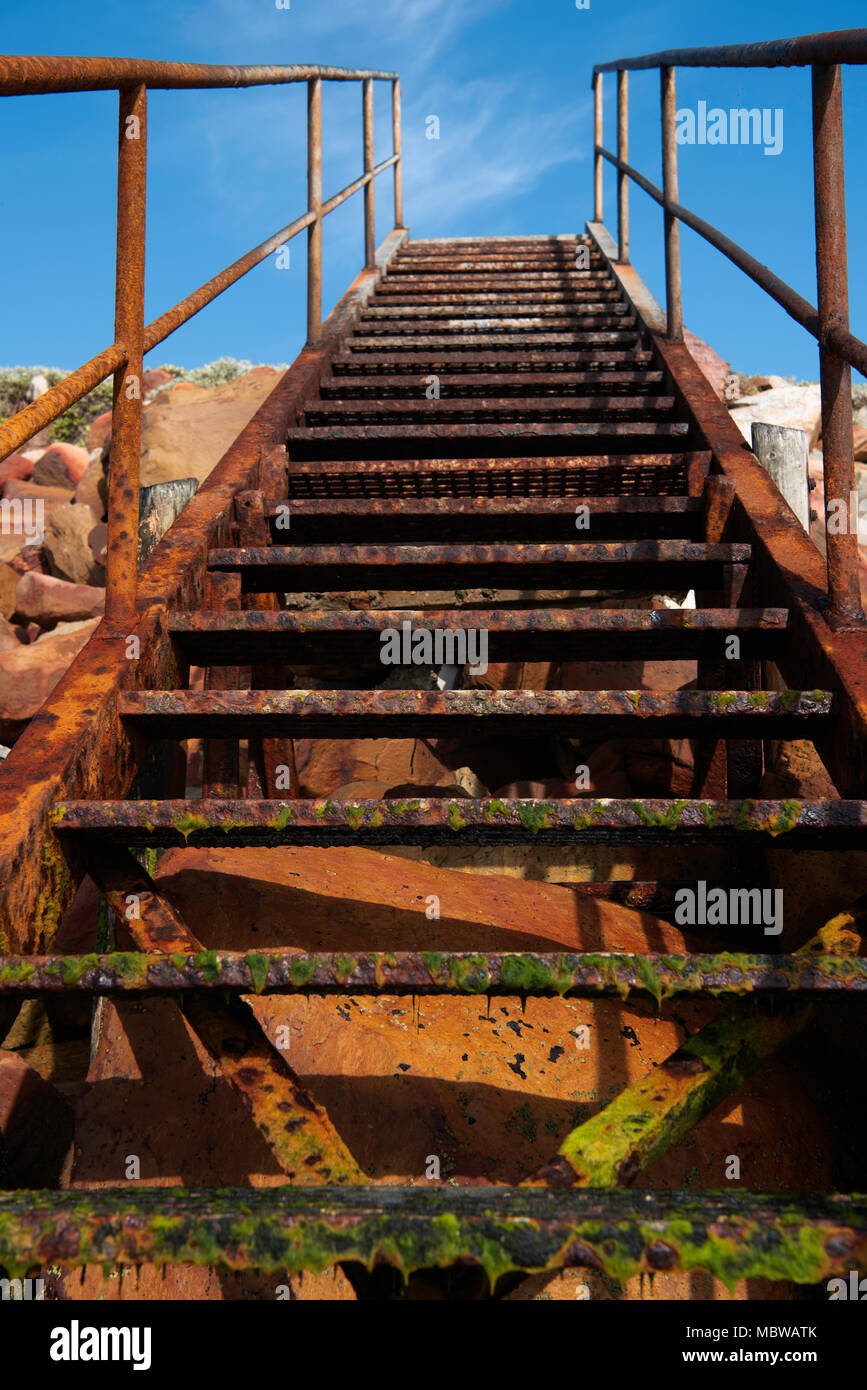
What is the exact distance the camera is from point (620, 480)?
3.19 m

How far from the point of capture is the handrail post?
2074mm

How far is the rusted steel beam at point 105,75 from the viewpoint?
149 cm

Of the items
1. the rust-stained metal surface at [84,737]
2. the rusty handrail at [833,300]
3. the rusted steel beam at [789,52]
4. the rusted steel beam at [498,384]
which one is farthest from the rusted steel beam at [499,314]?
the rusty handrail at [833,300]

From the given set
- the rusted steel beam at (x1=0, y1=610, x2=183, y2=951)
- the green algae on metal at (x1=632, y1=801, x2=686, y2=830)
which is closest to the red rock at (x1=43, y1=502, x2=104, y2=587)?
the rusted steel beam at (x1=0, y1=610, x2=183, y2=951)

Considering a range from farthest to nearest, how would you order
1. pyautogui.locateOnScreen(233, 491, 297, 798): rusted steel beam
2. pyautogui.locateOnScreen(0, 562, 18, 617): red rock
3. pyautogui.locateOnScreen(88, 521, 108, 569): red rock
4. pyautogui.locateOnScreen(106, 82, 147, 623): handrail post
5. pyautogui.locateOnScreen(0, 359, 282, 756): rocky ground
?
pyautogui.locateOnScreen(88, 521, 108, 569): red rock, pyautogui.locateOnScreen(0, 562, 18, 617): red rock, pyautogui.locateOnScreen(0, 359, 282, 756): rocky ground, pyautogui.locateOnScreen(233, 491, 297, 798): rusted steel beam, pyautogui.locateOnScreen(106, 82, 147, 623): handrail post

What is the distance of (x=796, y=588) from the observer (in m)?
2.23

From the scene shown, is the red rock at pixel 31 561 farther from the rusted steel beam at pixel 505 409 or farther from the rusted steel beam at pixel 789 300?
the rusted steel beam at pixel 789 300

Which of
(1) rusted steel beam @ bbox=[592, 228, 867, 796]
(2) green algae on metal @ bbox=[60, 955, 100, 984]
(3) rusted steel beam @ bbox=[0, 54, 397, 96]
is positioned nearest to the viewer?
(2) green algae on metal @ bbox=[60, 955, 100, 984]

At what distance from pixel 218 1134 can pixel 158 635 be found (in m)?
1.17

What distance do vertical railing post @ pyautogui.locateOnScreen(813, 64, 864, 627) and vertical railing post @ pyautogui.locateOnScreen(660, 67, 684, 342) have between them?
2039mm

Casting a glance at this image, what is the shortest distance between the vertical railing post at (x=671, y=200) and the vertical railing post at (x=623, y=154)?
5.70 feet

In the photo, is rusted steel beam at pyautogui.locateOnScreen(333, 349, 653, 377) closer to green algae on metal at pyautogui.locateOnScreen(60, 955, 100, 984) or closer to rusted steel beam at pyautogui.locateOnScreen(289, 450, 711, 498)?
rusted steel beam at pyautogui.locateOnScreen(289, 450, 711, 498)

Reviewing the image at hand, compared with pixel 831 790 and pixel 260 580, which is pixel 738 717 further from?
pixel 260 580
